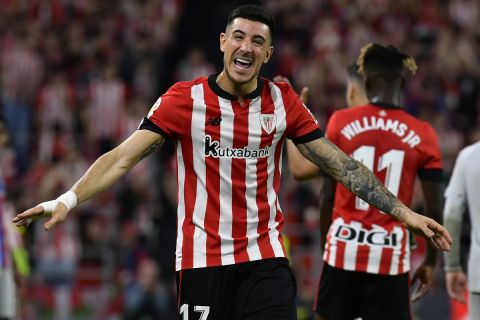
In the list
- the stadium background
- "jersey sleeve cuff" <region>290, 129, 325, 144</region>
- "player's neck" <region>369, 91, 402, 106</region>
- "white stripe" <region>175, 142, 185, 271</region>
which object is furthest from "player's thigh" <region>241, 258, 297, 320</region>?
the stadium background

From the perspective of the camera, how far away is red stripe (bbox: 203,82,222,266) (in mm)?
5633

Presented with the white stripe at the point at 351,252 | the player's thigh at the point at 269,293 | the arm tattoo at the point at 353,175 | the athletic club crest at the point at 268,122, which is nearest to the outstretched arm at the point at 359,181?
the arm tattoo at the point at 353,175

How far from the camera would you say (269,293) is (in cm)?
556

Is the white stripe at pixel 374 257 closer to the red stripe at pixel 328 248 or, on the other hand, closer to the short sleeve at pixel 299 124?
the red stripe at pixel 328 248

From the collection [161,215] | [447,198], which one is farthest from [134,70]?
[447,198]

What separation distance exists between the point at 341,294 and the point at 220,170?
68.9 inches

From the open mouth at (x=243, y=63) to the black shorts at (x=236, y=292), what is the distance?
39.9 inches

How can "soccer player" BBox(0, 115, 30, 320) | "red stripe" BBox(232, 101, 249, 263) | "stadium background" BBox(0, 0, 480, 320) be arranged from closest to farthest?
"red stripe" BBox(232, 101, 249, 263) < "soccer player" BBox(0, 115, 30, 320) < "stadium background" BBox(0, 0, 480, 320)

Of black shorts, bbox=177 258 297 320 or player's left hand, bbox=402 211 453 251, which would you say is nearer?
player's left hand, bbox=402 211 453 251

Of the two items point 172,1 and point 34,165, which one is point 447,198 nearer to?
point 34,165

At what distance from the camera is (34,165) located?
1533 centimetres

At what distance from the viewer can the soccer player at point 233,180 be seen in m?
5.59

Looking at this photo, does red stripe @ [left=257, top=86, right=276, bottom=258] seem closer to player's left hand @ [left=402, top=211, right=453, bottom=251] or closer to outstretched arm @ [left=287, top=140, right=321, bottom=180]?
player's left hand @ [left=402, top=211, right=453, bottom=251]

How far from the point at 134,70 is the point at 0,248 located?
9.32 meters
